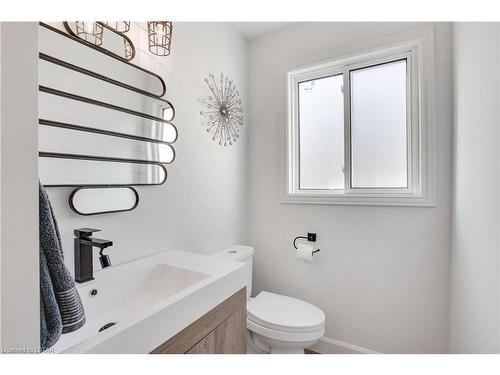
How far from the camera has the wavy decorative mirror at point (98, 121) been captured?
2.90 ft

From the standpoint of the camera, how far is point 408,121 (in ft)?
5.12

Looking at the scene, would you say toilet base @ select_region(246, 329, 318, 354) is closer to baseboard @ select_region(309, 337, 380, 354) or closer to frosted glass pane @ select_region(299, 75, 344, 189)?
baseboard @ select_region(309, 337, 380, 354)

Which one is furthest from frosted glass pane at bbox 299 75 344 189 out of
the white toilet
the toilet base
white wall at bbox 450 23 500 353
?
the toilet base

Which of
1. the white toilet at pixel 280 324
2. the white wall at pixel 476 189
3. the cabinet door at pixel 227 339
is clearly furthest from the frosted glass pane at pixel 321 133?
the cabinet door at pixel 227 339

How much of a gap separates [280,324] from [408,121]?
4.77ft

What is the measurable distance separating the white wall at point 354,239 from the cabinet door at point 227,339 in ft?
2.97

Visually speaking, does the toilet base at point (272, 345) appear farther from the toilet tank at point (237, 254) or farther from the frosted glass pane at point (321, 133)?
the frosted glass pane at point (321, 133)

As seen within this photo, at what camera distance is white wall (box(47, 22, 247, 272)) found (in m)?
1.12

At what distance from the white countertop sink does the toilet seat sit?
1.67ft

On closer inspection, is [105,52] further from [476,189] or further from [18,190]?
[476,189]

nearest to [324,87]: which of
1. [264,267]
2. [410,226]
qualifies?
[410,226]

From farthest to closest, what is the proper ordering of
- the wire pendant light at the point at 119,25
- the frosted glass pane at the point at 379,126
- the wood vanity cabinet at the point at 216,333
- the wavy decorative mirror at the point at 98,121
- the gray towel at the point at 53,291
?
the frosted glass pane at the point at 379,126, the wire pendant light at the point at 119,25, the wavy decorative mirror at the point at 98,121, the wood vanity cabinet at the point at 216,333, the gray towel at the point at 53,291
